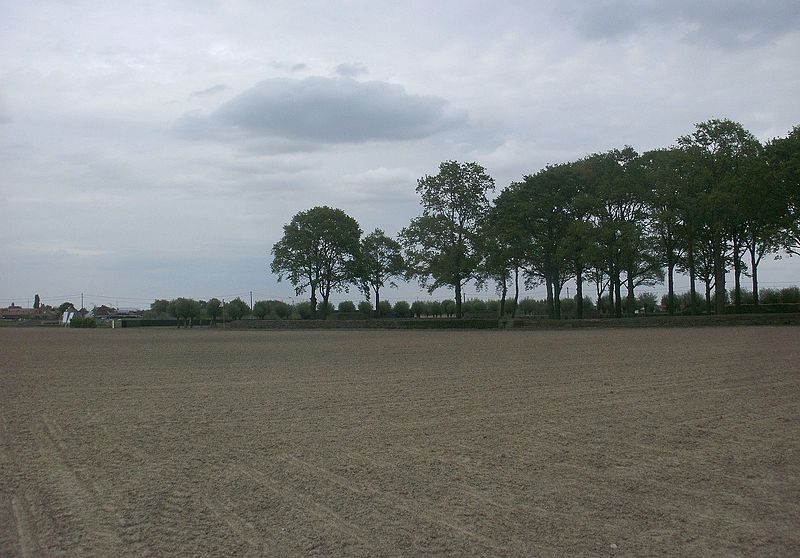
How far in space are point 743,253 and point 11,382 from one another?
54.3 m

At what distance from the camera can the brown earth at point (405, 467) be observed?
5.30 metres

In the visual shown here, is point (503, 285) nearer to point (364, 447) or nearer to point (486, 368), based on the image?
point (486, 368)

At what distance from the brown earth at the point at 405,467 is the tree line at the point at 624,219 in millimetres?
34009

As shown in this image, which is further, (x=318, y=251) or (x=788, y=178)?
(x=318, y=251)

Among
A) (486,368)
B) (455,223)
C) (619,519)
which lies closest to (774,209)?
(455,223)

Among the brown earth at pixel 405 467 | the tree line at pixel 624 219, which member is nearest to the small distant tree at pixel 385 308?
the tree line at pixel 624 219

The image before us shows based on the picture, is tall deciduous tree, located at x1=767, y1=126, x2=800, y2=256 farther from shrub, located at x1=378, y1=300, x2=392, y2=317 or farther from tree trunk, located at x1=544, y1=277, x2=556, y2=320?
shrub, located at x1=378, y1=300, x2=392, y2=317

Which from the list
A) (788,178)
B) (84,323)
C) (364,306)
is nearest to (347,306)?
(364,306)

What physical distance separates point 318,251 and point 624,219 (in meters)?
31.7

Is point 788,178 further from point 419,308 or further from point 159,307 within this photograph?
point 159,307

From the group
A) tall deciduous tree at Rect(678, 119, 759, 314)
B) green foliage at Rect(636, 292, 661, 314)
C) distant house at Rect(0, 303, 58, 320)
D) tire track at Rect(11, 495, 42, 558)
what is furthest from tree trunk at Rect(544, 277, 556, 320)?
distant house at Rect(0, 303, 58, 320)

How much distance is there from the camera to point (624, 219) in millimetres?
53875

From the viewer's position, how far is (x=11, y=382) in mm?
15766

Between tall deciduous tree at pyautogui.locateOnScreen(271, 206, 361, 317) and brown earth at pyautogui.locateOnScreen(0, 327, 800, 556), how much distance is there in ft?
182
